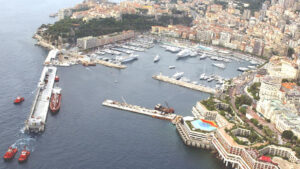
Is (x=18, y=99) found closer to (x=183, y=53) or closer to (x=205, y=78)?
(x=205, y=78)

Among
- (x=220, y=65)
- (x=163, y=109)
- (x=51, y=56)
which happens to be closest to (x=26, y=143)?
(x=163, y=109)

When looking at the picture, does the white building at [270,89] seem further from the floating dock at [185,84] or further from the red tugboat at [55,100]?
the red tugboat at [55,100]

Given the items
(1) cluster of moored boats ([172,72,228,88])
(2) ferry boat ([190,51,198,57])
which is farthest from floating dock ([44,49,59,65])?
(2) ferry boat ([190,51,198,57])

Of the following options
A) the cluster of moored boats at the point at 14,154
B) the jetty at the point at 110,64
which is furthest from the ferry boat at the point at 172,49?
the cluster of moored boats at the point at 14,154

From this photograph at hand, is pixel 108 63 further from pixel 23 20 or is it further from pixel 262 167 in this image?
pixel 23 20

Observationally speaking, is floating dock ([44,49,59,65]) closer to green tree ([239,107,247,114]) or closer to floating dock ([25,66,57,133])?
floating dock ([25,66,57,133])

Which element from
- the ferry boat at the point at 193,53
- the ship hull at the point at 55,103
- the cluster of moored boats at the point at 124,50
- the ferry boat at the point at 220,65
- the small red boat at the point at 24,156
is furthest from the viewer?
the ferry boat at the point at 193,53
